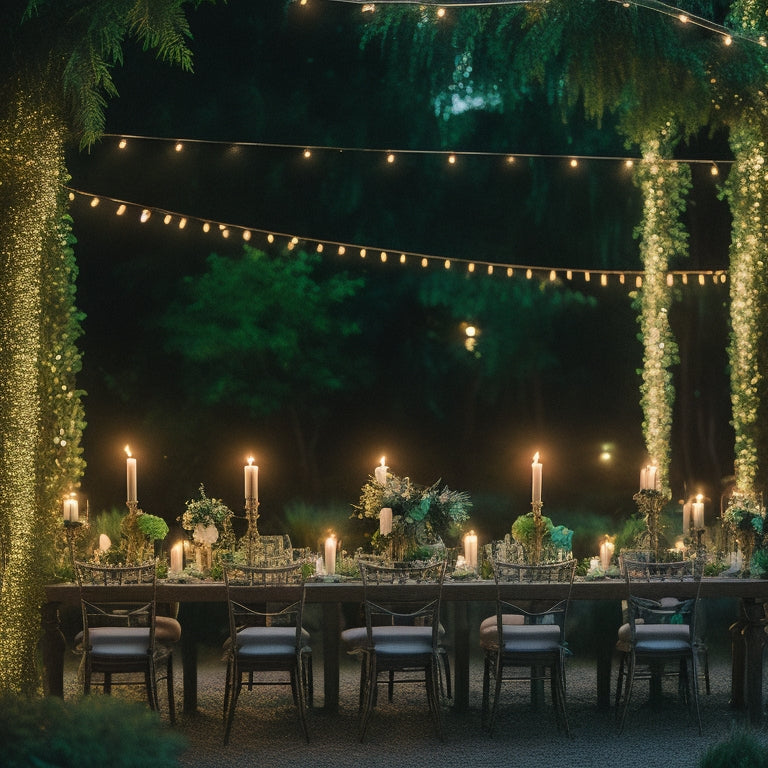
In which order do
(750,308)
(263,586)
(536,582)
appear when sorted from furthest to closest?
(750,308) → (536,582) → (263,586)

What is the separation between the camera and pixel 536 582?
604 cm

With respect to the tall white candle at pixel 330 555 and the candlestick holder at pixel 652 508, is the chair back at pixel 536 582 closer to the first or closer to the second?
the candlestick holder at pixel 652 508

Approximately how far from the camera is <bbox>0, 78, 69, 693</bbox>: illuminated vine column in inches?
204

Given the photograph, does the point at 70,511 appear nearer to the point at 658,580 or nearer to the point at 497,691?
the point at 497,691

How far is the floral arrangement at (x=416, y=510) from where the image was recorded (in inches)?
246

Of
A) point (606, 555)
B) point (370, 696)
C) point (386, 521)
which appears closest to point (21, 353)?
point (386, 521)

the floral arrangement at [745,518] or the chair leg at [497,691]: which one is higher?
the floral arrangement at [745,518]

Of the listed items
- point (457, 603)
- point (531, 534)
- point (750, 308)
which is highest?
point (750, 308)

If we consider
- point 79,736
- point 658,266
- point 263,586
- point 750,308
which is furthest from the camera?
point 658,266

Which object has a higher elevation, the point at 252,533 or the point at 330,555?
the point at 252,533

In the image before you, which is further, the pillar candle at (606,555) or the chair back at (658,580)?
the pillar candle at (606,555)

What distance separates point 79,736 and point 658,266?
6868mm

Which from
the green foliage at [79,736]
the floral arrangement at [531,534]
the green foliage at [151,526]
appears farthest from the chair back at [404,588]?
the green foliage at [79,736]

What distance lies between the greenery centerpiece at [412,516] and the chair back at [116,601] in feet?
4.09
